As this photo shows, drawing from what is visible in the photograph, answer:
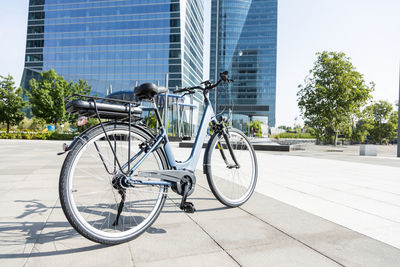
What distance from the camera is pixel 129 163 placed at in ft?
7.15

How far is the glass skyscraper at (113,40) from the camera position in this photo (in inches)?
2477

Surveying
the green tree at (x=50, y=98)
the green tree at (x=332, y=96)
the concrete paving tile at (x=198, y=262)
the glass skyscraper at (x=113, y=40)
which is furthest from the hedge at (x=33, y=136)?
the glass skyscraper at (x=113, y=40)

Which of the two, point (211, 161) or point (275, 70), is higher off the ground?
point (275, 70)

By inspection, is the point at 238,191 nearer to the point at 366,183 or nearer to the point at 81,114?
the point at 81,114

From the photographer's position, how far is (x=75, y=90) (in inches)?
1226

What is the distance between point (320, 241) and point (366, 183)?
3805mm

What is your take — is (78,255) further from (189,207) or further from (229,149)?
(229,149)

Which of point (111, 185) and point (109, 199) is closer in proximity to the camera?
point (111, 185)

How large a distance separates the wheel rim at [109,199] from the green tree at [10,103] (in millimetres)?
32127

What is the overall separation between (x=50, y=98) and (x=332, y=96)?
2881 centimetres

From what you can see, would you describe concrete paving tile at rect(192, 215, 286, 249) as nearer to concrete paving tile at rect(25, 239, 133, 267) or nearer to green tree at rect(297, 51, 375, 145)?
concrete paving tile at rect(25, 239, 133, 267)

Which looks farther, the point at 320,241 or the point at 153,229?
the point at 153,229

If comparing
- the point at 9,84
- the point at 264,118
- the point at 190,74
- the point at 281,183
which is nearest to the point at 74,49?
the point at 190,74

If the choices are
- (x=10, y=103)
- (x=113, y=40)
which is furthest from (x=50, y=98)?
(x=113, y=40)
